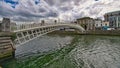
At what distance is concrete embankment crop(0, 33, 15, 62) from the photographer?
15.5 metres

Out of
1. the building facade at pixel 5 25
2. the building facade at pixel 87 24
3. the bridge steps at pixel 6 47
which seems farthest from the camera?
the building facade at pixel 87 24

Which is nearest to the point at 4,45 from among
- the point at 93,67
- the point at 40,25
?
the point at 40,25

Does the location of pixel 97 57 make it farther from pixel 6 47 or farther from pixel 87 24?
pixel 87 24

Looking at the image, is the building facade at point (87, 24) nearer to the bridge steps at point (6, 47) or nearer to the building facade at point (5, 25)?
the building facade at point (5, 25)

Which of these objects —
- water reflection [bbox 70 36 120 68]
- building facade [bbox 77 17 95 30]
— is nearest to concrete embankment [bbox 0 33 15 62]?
water reflection [bbox 70 36 120 68]

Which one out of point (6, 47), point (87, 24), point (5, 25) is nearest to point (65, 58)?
point (6, 47)

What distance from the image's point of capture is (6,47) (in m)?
16.0

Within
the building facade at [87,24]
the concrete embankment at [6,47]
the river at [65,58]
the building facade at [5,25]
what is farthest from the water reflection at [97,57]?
the building facade at [87,24]

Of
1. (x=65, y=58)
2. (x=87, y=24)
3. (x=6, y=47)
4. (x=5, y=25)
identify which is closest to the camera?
(x=6, y=47)

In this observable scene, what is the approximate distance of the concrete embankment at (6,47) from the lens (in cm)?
1548

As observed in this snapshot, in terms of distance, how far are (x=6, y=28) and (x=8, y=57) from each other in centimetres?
398

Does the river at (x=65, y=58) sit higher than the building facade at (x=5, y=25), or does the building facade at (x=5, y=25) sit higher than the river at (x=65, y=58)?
the building facade at (x=5, y=25)

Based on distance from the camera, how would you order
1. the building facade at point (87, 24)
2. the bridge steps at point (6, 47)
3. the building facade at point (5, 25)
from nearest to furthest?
the bridge steps at point (6, 47) < the building facade at point (5, 25) < the building facade at point (87, 24)

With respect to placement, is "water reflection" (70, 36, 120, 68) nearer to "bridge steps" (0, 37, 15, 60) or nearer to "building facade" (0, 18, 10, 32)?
"bridge steps" (0, 37, 15, 60)
